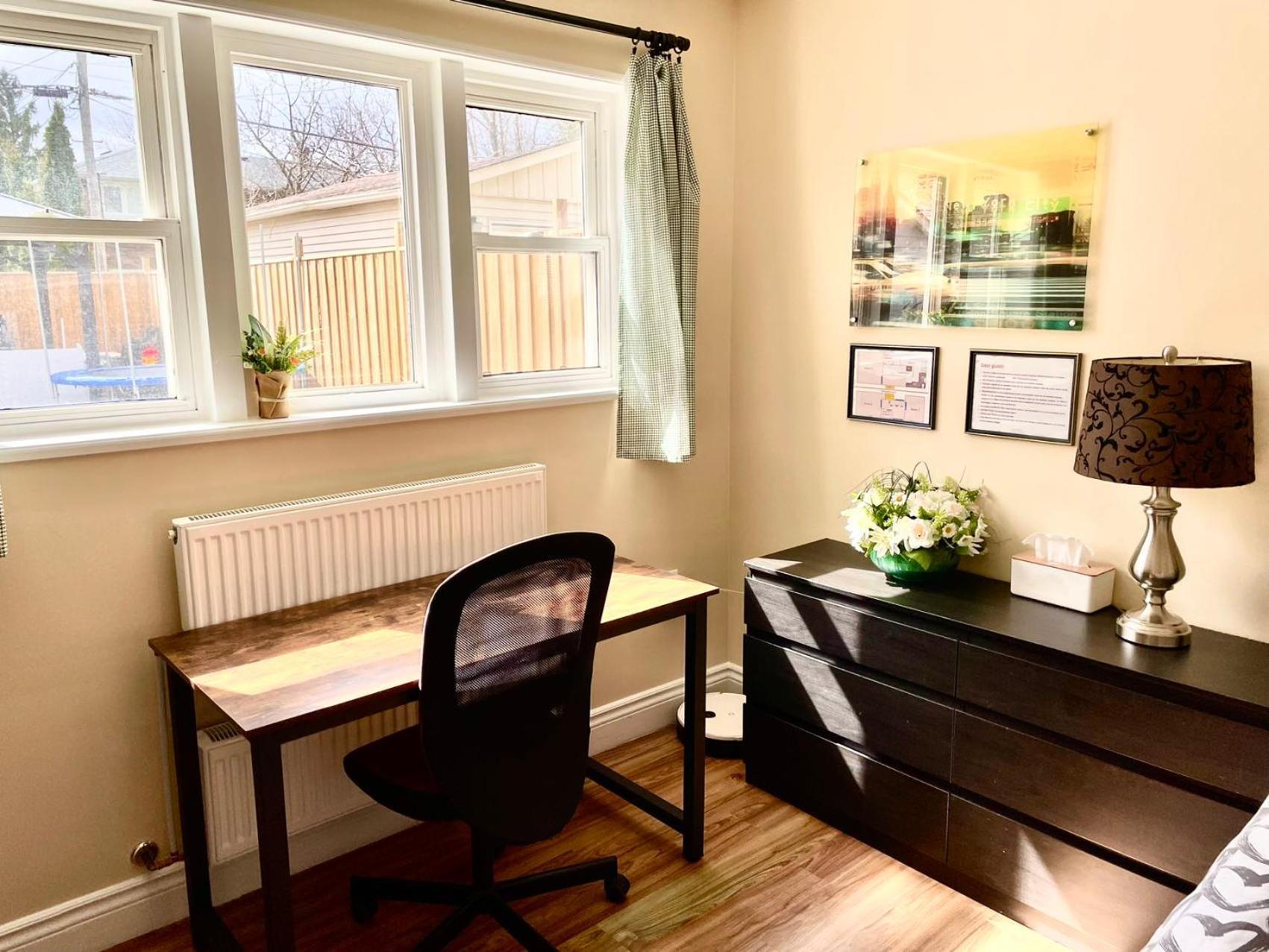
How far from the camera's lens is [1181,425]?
6.58ft

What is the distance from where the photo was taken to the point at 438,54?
2578 millimetres

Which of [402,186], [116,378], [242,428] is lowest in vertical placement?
[242,428]

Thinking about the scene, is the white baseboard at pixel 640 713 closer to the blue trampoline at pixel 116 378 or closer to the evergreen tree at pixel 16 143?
the blue trampoline at pixel 116 378

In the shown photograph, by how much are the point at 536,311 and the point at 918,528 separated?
1.32m

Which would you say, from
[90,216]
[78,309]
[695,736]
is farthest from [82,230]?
[695,736]

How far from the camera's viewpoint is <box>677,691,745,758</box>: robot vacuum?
124 inches

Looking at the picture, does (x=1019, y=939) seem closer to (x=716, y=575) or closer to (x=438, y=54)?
(x=716, y=575)

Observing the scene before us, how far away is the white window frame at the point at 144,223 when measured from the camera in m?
2.08

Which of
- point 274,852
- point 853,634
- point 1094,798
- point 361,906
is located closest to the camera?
point 274,852

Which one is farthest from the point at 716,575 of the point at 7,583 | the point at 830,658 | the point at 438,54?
the point at 7,583

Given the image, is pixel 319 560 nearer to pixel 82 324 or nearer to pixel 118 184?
pixel 82 324

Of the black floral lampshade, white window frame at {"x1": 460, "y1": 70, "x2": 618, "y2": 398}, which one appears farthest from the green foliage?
the black floral lampshade

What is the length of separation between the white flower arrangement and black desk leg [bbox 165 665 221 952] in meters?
1.75

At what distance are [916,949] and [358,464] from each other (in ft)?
6.04
